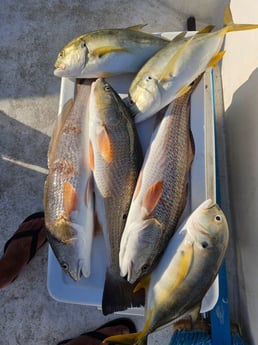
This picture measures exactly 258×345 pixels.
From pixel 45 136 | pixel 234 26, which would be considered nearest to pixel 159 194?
pixel 234 26

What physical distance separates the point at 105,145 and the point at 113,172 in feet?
0.30

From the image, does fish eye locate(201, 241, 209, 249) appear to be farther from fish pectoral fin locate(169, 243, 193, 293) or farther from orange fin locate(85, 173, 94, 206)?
orange fin locate(85, 173, 94, 206)

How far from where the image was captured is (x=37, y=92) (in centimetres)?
192

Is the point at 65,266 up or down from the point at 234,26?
down

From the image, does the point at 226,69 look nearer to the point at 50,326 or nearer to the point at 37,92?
the point at 37,92

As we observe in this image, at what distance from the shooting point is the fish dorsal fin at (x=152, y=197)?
3.60ft

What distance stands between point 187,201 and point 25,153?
0.97 m

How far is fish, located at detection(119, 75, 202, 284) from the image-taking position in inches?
42.4

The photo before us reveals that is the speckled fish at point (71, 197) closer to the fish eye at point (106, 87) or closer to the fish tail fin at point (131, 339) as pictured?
the fish eye at point (106, 87)

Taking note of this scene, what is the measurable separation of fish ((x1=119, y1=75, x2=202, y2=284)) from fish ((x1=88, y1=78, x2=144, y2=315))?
0.12ft

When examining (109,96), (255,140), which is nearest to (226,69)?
(255,140)

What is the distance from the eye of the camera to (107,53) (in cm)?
127

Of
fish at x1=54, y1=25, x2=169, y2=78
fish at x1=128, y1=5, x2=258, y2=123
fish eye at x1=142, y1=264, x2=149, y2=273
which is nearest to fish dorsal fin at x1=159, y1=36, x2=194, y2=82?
fish at x1=128, y1=5, x2=258, y2=123

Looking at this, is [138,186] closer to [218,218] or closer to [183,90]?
[218,218]
